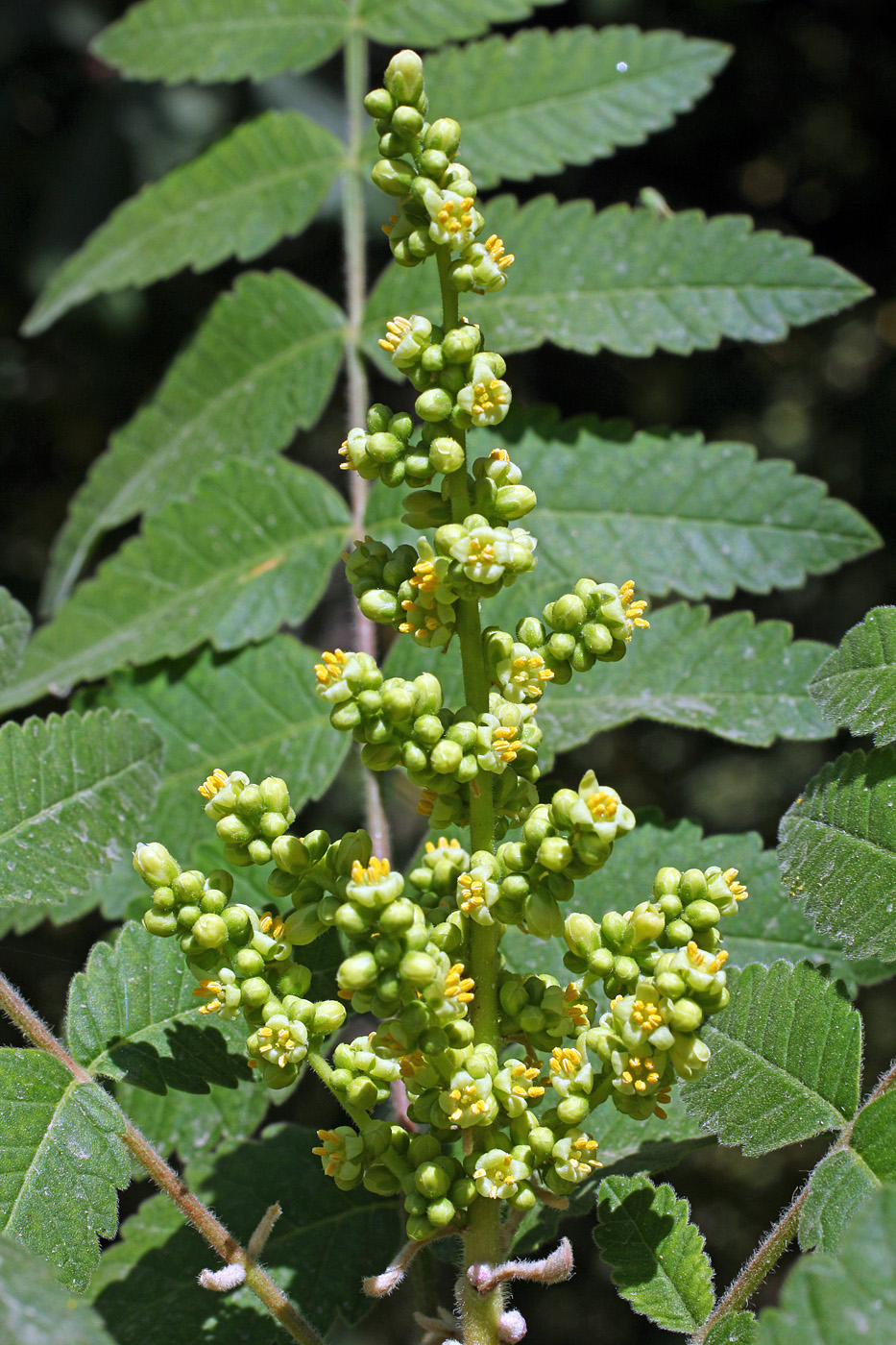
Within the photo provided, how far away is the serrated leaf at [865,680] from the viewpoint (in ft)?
5.18

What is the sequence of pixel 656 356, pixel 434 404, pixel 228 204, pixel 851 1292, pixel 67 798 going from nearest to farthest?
pixel 851 1292
pixel 434 404
pixel 67 798
pixel 228 204
pixel 656 356

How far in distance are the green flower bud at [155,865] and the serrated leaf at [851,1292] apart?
0.78 metres

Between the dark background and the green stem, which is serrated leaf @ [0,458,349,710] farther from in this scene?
the dark background

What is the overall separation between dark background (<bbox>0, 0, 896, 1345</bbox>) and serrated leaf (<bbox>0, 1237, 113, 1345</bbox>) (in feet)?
8.56

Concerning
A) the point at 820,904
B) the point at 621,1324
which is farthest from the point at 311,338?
the point at 621,1324

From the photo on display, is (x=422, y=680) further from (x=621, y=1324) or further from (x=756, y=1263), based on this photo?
(x=621, y=1324)

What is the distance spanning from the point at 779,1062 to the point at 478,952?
44 cm

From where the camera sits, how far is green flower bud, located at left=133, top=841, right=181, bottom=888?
1.39m

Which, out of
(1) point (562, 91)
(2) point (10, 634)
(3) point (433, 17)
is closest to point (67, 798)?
(2) point (10, 634)

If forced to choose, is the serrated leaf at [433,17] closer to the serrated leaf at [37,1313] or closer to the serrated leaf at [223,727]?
the serrated leaf at [223,727]

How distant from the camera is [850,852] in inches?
62.6

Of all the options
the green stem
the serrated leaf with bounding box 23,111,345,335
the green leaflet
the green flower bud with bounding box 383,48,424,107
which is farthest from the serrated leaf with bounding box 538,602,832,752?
the green leaflet

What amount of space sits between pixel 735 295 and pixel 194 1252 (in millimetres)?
2067

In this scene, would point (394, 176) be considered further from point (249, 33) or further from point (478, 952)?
point (249, 33)
